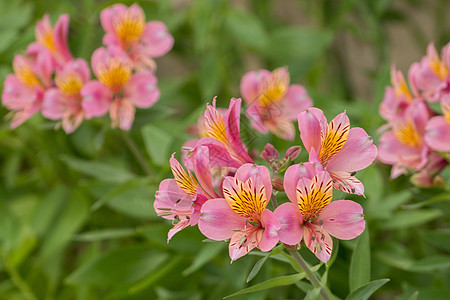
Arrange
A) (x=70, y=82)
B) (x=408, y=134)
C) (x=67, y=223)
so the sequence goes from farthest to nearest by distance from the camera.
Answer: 1. (x=67, y=223)
2. (x=70, y=82)
3. (x=408, y=134)

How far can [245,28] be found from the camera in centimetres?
123

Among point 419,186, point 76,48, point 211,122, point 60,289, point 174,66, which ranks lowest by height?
point 60,289

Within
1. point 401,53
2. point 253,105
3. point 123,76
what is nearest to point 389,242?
point 253,105

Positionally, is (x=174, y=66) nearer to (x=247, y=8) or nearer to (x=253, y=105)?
(x=247, y=8)

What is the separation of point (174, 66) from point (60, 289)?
29.7 inches

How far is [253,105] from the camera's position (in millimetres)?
773

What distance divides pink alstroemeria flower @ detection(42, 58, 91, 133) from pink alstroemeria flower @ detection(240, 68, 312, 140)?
0.77ft

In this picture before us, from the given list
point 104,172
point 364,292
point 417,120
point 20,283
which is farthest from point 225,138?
point 20,283

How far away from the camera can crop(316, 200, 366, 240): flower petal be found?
1.47 ft

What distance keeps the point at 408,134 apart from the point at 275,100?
0.18 m

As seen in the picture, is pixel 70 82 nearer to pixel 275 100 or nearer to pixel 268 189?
pixel 275 100

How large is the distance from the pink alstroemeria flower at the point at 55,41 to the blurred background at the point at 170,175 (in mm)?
120

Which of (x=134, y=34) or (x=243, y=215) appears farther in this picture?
(x=134, y=34)

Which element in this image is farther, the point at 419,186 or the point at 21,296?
the point at 21,296
